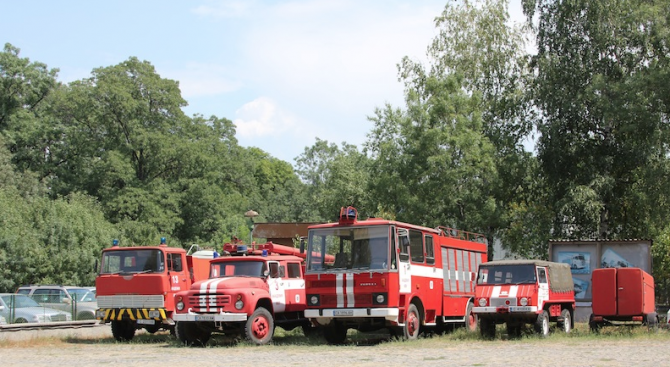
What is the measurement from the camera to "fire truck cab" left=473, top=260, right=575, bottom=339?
20469 millimetres

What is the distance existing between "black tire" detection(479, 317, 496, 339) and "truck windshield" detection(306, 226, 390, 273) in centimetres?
347

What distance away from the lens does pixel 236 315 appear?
63.8ft

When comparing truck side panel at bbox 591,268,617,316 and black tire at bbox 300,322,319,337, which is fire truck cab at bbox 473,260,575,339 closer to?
truck side panel at bbox 591,268,617,316

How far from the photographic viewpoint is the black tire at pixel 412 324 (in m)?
19.7

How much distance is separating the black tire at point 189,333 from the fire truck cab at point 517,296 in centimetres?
696

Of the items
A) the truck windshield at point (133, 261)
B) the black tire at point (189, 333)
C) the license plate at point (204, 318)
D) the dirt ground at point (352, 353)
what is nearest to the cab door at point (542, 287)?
the dirt ground at point (352, 353)

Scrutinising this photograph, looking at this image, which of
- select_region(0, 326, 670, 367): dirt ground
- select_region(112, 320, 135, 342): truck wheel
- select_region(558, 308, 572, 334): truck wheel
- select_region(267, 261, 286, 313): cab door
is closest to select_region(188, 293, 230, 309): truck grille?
select_region(0, 326, 670, 367): dirt ground

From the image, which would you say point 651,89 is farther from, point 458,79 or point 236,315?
point 236,315

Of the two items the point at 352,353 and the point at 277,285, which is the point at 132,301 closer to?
the point at 277,285

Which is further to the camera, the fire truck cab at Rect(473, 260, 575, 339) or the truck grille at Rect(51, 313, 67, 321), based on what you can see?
the truck grille at Rect(51, 313, 67, 321)

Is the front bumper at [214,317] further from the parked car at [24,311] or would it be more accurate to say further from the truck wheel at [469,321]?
the parked car at [24,311]

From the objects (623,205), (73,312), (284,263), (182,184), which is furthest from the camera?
(182,184)

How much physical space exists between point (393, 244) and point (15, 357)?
8.80 meters

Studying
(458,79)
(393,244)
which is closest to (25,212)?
(458,79)
